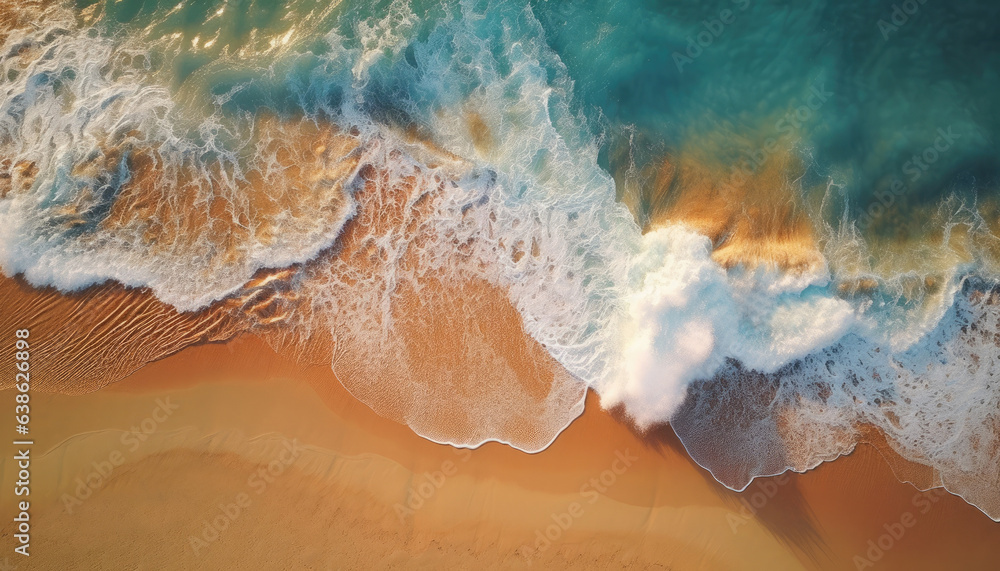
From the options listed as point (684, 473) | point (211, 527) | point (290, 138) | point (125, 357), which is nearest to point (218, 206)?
point (290, 138)

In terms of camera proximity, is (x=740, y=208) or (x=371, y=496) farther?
(x=740, y=208)

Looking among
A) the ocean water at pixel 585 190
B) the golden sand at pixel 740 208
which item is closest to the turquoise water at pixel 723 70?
the ocean water at pixel 585 190

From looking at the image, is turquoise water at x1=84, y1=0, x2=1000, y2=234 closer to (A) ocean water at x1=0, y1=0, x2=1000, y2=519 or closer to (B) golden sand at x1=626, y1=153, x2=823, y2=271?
(A) ocean water at x1=0, y1=0, x2=1000, y2=519

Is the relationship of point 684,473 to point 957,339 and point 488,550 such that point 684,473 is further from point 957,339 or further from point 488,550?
point 957,339

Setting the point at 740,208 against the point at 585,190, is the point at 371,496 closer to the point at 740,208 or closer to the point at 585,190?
the point at 585,190

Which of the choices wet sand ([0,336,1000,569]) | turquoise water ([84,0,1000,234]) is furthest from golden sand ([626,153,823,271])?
wet sand ([0,336,1000,569])

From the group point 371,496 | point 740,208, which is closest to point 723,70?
point 740,208

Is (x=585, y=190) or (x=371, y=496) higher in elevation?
(x=585, y=190)

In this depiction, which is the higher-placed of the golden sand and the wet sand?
Result: the golden sand
